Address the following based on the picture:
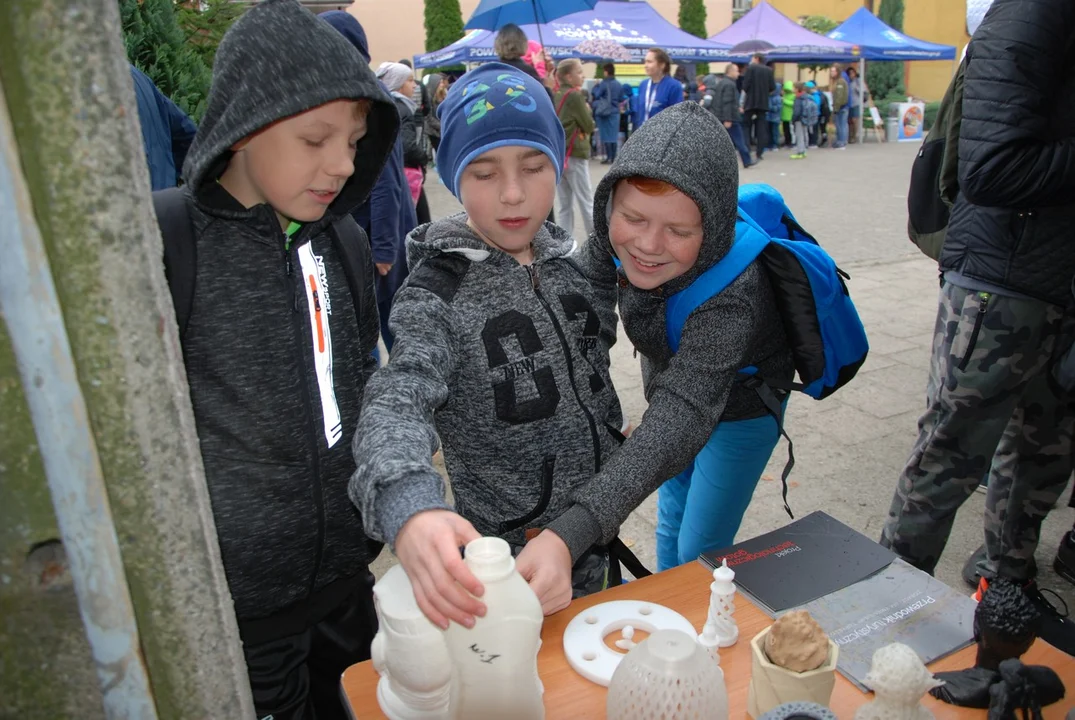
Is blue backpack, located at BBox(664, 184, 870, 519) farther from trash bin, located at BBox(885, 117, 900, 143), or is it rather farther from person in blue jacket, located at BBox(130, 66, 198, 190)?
trash bin, located at BBox(885, 117, 900, 143)

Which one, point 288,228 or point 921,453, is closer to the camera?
point 288,228

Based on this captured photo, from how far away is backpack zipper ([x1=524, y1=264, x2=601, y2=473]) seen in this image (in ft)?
5.06

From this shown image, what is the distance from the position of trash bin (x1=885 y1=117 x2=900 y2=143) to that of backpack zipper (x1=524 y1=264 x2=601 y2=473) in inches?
801

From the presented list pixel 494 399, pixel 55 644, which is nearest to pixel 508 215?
pixel 494 399

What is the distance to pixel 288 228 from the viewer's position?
1.46 m

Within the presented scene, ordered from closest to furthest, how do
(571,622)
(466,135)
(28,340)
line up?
(28,340) → (571,622) → (466,135)

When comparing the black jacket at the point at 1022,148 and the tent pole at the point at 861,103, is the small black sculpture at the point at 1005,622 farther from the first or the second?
the tent pole at the point at 861,103

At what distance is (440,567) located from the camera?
2.84ft

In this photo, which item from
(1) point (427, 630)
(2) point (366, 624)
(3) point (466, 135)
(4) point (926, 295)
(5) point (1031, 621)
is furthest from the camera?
(4) point (926, 295)

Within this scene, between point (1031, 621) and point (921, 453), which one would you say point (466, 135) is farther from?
point (921, 453)

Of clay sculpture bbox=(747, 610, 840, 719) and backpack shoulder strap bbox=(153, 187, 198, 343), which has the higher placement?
backpack shoulder strap bbox=(153, 187, 198, 343)

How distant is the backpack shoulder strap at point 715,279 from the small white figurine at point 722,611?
1.85 feet

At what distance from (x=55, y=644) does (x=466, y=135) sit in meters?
1.18

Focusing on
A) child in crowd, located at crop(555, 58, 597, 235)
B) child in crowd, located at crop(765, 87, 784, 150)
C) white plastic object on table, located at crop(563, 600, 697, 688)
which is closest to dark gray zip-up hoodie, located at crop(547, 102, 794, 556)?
white plastic object on table, located at crop(563, 600, 697, 688)
